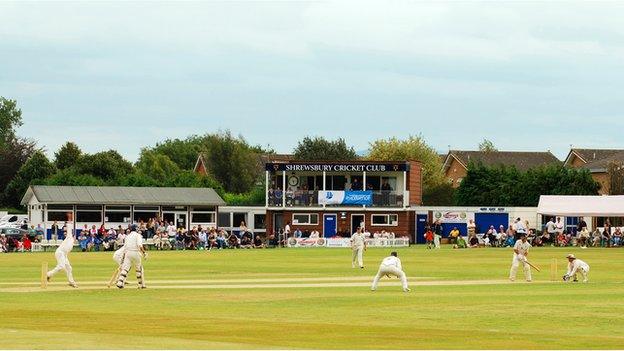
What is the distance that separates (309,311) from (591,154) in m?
116

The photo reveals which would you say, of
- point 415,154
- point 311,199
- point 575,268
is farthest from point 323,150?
point 575,268

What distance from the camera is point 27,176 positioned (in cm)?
12488

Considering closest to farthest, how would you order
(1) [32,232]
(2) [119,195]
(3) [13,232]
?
(1) [32,232] < (3) [13,232] < (2) [119,195]

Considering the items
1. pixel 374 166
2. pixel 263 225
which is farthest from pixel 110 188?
pixel 374 166

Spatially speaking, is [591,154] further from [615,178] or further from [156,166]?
[156,166]

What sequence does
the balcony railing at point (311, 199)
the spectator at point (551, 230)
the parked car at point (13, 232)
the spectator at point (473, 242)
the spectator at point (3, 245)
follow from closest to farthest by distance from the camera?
the spectator at point (3, 245) → the parked car at point (13, 232) → the spectator at point (473, 242) → the spectator at point (551, 230) → the balcony railing at point (311, 199)

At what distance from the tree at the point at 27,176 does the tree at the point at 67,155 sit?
42.8 feet

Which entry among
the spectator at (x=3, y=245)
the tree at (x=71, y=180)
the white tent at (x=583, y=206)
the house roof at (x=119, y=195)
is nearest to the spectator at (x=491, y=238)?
the white tent at (x=583, y=206)

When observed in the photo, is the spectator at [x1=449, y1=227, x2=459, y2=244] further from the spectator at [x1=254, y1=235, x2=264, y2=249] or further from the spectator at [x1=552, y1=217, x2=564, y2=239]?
the spectator at [x1=254, y1=235, x2=264, y2=249]

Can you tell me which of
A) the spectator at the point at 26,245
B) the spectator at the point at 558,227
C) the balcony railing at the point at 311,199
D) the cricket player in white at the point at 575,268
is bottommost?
the cricket player in white at the point at 575,268

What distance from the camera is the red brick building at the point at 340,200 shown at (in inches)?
3893

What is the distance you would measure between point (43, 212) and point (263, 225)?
59.6ft

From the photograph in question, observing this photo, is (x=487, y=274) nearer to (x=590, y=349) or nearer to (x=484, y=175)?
(x=590, y=349)

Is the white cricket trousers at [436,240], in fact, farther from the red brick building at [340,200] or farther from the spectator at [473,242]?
the red brick building at [340,200]
